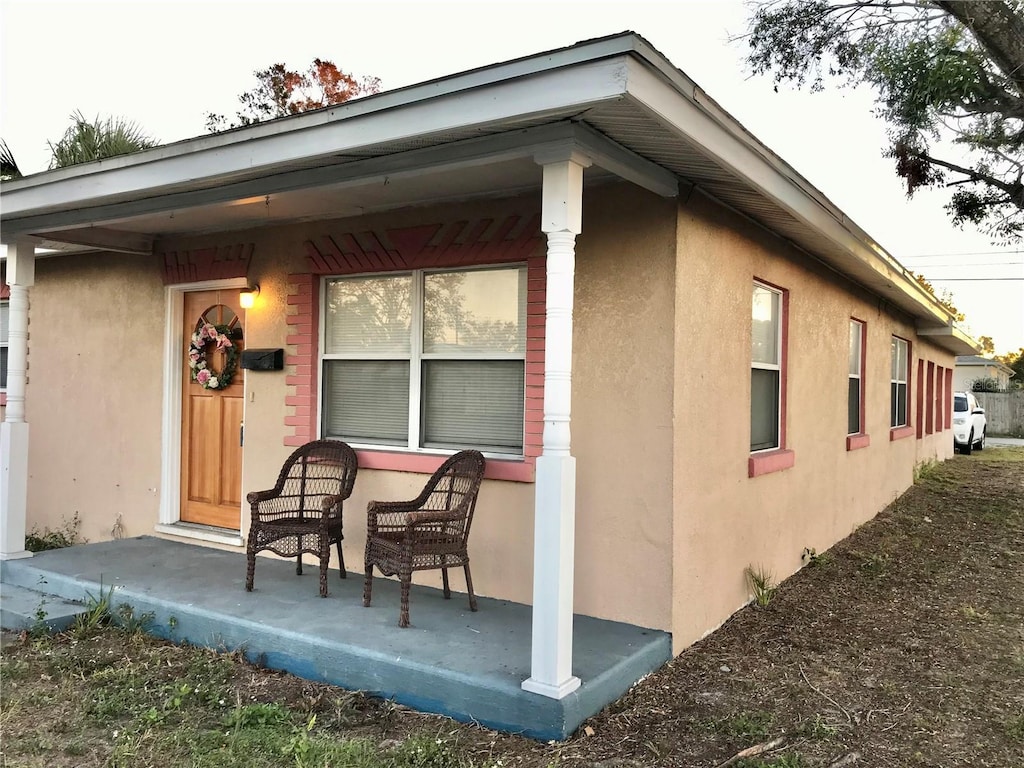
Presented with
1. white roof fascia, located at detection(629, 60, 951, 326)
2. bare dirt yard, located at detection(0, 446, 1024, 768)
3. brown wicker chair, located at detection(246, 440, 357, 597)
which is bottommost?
bare dirt yard, located at detection(0, 446, 1024, 768)

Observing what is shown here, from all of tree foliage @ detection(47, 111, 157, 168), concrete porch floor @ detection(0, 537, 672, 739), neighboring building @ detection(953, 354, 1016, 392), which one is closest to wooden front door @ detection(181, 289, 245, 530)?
concrete porch floor @ detection(0, 537, 672, 739)

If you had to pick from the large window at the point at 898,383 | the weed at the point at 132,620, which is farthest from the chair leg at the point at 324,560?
the large window at the point at 898,383

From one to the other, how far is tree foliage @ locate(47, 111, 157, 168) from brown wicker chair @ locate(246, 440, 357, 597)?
5879 millimetres

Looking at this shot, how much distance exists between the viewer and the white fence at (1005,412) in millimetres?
28531

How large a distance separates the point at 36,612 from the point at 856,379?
8039 mm

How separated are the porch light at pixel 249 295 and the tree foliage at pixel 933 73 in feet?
19.6

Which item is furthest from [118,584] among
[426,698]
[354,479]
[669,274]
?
[669,274]

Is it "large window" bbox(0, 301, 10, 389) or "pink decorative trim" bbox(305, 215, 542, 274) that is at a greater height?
"pink decorative trim" bbox(305, 215, 542, 274)

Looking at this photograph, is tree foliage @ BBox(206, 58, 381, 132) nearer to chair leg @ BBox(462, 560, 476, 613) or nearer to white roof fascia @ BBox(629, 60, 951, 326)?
white roof fascia @ BBox(629, 60, 951, 326)

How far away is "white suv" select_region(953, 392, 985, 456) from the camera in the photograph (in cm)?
1986

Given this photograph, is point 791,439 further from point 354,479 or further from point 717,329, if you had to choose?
point 354,479

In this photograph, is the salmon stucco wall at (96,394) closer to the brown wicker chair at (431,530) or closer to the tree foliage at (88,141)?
the tree foliage at (88,141)

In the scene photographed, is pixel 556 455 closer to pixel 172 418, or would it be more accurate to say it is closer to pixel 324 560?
pixel 324 560

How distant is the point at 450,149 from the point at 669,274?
4.65ft
